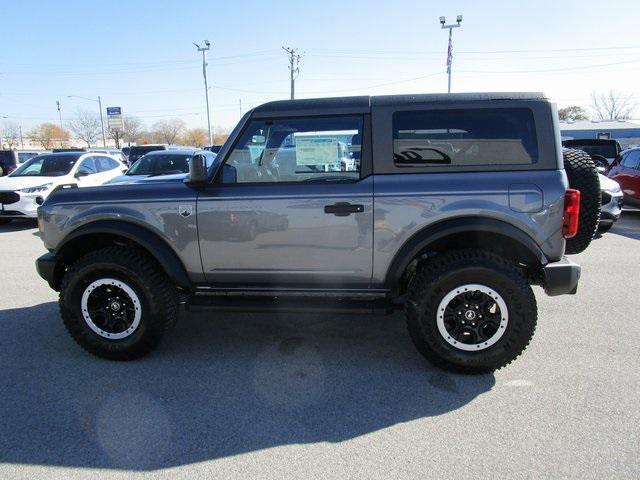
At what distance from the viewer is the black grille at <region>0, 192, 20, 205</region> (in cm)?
963

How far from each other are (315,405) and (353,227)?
4.13 ft

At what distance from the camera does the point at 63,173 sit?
1067cm

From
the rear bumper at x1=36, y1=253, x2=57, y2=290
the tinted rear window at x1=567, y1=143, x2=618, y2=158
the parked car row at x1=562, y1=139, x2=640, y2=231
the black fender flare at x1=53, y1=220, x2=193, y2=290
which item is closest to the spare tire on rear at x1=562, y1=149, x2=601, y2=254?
the black fender flare at x1=53, y1=220, x2=193, y2=290

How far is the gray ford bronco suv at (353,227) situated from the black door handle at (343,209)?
0.01 metres

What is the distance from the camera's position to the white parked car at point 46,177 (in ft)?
31.7

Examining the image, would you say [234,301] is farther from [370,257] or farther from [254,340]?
[370,257]

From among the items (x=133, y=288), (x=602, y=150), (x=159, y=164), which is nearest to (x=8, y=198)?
(x=159, y=164)

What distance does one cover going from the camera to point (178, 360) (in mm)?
3588

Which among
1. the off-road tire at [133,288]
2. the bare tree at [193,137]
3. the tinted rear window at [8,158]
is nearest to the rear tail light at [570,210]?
the off-road tire at [133,288]

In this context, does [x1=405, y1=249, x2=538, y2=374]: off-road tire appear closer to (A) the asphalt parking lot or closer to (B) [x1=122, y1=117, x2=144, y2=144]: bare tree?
(A) the asphalt parking lot

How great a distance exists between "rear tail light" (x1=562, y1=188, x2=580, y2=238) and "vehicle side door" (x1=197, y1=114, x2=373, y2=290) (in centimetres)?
135

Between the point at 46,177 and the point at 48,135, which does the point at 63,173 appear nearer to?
the point at 46,177

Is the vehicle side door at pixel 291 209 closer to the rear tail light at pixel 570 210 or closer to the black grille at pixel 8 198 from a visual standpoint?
the rear tail light at pixel 570 210

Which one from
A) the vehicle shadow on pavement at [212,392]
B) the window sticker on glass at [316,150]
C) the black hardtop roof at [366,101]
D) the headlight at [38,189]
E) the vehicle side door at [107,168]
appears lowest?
the vehicle shadow on pavement at [212,392]
